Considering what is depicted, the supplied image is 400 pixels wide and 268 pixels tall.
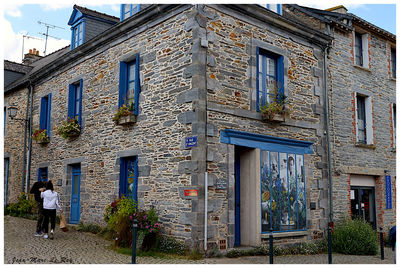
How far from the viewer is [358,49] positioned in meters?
13.5

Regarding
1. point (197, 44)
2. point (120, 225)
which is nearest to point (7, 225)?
point (120, 225)

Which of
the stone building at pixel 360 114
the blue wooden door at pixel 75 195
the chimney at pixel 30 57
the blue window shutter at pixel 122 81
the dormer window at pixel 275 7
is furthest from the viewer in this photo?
the chimney at pixel 30 57

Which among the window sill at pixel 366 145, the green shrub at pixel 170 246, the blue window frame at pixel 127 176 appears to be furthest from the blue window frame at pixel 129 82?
the window sill at pixel 366 145

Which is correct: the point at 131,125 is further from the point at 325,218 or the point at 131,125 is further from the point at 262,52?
the point at 325,218

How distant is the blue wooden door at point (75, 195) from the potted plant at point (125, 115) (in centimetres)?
289

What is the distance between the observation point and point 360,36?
1359 cm

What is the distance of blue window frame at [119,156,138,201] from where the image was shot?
1024cm

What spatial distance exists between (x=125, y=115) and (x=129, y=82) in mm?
1183

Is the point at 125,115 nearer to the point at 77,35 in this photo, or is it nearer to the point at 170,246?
the point at 170,246

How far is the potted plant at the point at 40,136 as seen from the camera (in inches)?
552

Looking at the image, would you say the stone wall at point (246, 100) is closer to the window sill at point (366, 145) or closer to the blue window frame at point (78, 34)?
the window sill at point (366, 145)

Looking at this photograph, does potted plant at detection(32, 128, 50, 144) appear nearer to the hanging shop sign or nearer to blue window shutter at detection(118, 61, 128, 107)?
blue window shutter at detection(118, 61, 128, 107)

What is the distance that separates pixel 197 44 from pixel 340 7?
6.55 m

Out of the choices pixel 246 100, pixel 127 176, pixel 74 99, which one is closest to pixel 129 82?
pixel 127 176
